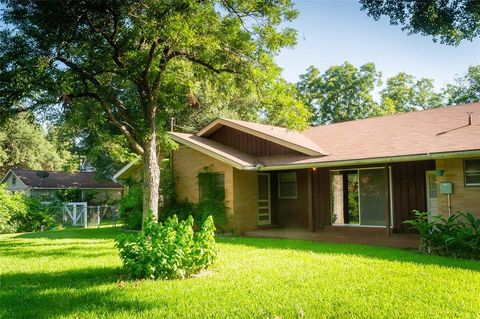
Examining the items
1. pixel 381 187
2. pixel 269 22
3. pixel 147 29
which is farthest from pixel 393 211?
pixel 147 29

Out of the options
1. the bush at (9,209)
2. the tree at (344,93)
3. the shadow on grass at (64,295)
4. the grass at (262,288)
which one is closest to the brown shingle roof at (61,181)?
the bush at (9,209)

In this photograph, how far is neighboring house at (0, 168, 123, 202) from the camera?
32.7 meters

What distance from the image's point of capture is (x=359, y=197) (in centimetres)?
1413

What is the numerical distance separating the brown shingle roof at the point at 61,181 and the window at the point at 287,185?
73.2 ft

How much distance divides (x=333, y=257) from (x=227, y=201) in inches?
257

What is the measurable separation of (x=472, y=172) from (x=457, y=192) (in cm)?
64

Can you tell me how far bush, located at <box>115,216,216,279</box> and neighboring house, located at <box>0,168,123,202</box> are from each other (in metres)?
27.1

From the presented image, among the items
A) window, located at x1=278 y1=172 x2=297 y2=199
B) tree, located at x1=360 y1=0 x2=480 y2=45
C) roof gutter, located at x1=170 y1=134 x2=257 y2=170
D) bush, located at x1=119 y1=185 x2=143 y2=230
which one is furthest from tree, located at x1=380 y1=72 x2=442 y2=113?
tree, located at x1=360 y1=0 x2=480 y2=45

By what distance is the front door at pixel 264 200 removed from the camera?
16.5 meters

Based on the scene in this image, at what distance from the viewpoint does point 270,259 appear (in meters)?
9.46

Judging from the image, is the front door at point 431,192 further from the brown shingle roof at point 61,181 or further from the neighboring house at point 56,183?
the brown shingle roof at point 61,181

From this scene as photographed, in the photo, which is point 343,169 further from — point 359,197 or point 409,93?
point 409,93

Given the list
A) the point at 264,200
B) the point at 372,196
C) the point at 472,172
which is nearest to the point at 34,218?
the point at 264,200

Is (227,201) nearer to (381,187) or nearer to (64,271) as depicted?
(381,187)
